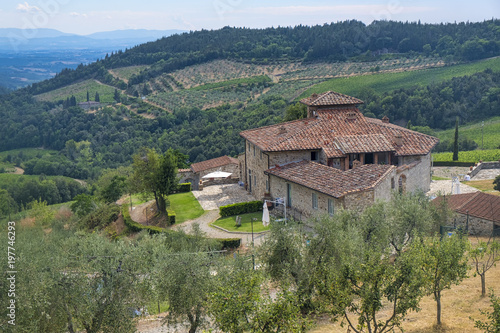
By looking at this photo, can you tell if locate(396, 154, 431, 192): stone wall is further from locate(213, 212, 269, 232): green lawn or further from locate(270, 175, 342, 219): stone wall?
locate(213, 212, 269, 232): green lawn

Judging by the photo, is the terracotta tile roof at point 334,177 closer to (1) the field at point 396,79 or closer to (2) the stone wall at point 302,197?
(2) the stone wall at point 302,197

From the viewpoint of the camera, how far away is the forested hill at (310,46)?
116 m

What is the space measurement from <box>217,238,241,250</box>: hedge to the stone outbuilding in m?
9.90

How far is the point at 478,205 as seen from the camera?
25.4 m

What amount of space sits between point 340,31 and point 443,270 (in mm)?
120510

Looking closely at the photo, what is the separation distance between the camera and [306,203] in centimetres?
2819

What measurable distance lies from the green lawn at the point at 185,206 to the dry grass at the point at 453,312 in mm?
15212

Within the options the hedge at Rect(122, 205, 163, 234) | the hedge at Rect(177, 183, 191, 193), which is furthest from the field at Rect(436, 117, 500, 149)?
the hedge at Rect(122, 205, 163, 234)

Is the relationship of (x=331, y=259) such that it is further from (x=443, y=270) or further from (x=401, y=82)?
(x=401, y=82)

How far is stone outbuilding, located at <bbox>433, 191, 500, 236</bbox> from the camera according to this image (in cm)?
2411

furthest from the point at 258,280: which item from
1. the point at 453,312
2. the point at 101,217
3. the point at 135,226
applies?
the point at 101,217

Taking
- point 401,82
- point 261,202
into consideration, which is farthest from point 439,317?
point 401,82

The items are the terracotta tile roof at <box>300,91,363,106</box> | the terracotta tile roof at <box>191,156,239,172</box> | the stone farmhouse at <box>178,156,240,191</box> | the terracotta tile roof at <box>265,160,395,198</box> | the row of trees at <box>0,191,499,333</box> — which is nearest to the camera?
Answer: the row of trees at <box>0,191,499,333</box>

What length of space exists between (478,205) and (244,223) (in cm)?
1248
